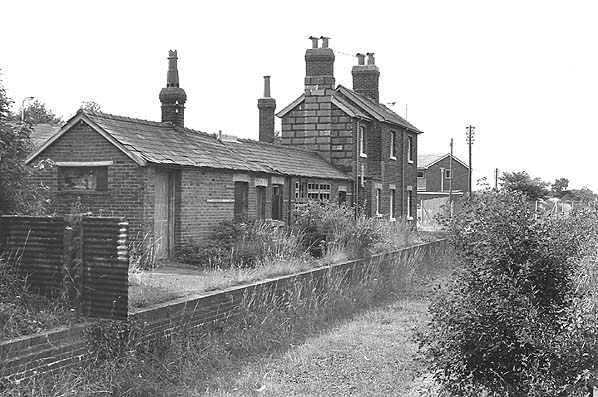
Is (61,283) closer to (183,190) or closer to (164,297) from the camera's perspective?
(164,297)

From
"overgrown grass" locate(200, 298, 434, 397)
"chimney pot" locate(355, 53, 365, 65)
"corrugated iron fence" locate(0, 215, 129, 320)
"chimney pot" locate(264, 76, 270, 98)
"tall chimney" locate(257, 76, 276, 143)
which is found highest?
"chimney pot" locate(355, 53, 365, 65)

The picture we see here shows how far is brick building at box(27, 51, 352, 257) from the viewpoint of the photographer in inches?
650

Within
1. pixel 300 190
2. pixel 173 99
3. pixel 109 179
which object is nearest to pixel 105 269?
pixel 109 179

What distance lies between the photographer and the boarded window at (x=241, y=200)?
788 inches

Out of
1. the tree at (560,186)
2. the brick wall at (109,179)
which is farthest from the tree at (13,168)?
the tree at (560,186)

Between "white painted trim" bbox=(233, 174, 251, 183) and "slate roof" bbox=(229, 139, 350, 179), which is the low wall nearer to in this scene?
"white painted trim" bbox=(233, 174, 251, 183)

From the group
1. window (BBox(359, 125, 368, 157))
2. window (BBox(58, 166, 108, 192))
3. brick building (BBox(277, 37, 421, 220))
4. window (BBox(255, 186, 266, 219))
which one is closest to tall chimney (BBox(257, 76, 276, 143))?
brick building (BBox(277, 37, 421, 220))

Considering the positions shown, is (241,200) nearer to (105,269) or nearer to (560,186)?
(105,269)

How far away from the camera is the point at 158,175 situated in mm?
17000

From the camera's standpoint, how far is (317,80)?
30.5 m

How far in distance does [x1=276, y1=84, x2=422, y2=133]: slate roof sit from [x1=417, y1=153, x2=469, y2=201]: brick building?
36.2 metres

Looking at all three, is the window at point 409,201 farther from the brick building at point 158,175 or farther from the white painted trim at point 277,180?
the brick building at point 158,175

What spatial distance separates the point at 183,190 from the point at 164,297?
24.1 feet

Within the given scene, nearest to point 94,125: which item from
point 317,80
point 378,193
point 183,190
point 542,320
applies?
point 183,190
